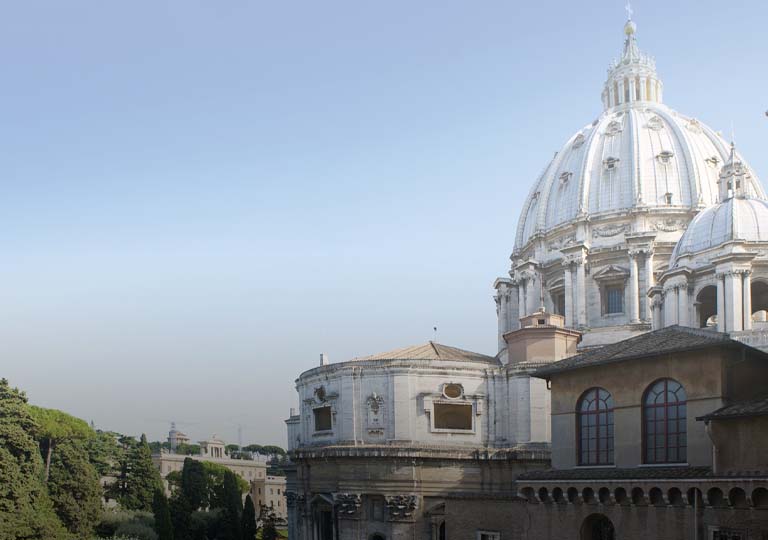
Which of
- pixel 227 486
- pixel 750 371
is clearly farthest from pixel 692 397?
pixel 227 486

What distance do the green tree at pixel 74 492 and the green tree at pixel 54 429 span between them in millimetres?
20240

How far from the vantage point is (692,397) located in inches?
1112

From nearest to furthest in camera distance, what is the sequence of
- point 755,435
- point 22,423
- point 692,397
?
point 755,435 → point 692,397 → point 22,423

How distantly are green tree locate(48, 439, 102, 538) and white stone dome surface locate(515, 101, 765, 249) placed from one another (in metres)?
38.6

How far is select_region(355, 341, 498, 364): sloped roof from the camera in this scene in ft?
173

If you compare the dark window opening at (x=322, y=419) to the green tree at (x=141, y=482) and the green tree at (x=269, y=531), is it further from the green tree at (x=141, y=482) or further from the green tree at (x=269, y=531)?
the green tree at (x=269, y=531)

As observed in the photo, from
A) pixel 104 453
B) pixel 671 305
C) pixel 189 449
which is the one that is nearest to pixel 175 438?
pixel 189 449

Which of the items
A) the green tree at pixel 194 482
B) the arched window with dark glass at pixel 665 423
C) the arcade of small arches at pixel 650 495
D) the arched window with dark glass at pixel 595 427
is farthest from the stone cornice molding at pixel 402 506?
the green tree at pixel 194 482

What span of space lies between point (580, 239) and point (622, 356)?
38.8m

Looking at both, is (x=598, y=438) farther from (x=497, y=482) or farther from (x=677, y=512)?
(x=497, y=482)

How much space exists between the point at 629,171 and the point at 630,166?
55 cm

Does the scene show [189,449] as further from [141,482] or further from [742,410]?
[742,410]

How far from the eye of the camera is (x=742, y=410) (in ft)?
85.4

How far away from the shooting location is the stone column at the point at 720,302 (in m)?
47.8
